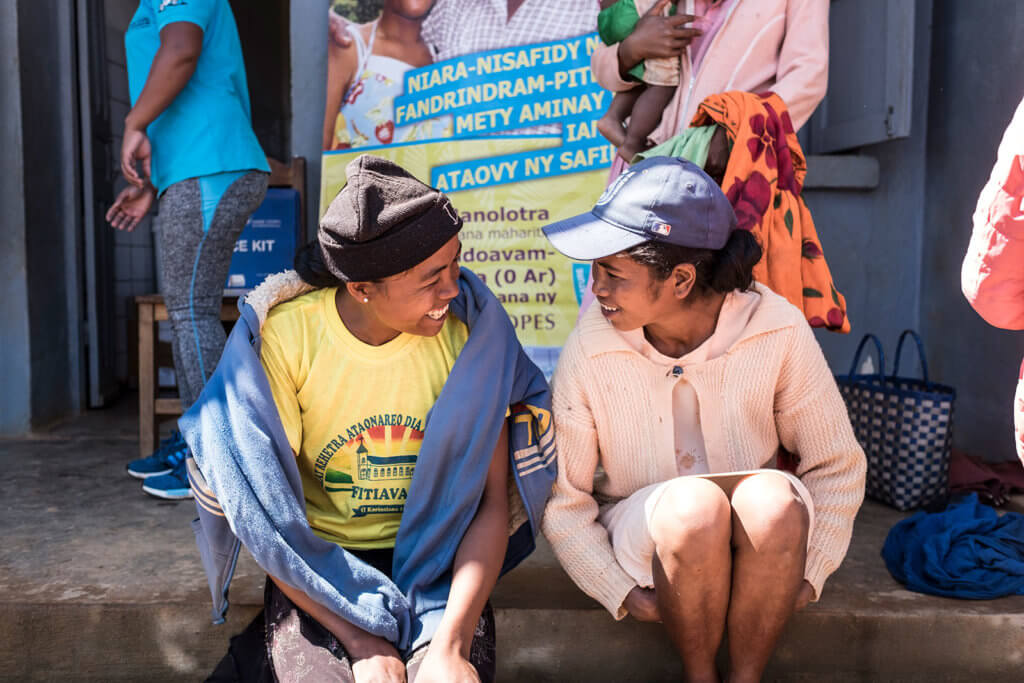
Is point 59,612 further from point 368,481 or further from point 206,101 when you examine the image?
point 206,101

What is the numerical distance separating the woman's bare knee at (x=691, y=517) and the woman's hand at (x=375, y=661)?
585mm

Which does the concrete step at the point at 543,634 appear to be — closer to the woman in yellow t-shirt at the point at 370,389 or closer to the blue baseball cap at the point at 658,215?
the woman in yellow t-shirt at the point at 370,389

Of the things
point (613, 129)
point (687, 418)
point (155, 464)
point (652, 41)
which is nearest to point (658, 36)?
point (652, 41)

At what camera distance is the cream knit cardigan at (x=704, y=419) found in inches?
78.4

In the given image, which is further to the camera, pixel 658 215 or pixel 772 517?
pixel 658 215

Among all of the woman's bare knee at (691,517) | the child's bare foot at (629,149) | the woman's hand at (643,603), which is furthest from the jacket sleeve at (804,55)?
the woman's hand at (643,603)

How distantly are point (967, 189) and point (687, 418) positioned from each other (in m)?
2.43

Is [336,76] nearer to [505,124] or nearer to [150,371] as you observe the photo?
[505,124]

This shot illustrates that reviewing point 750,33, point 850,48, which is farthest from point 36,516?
point 850,48

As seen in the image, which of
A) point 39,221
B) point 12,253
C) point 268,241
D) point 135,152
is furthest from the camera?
point 268,241

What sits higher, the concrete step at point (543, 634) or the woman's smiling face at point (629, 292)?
the woman's smiling face at point (629, 292)

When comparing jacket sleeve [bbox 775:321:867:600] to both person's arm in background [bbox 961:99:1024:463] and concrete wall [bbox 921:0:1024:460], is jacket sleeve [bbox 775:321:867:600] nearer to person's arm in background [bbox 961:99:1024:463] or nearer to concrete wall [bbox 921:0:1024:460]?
person's arm in background [bbox 961:99:1024:463]

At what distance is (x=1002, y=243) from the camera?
1.29m

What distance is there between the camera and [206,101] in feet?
9.78
